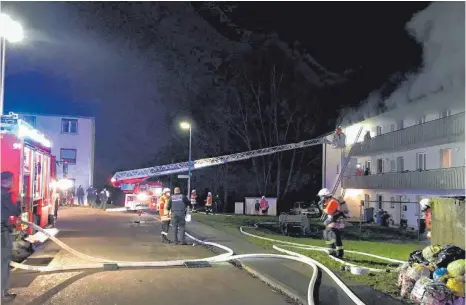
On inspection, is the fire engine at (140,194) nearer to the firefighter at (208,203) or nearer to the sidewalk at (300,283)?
the firefighter at (208,203)

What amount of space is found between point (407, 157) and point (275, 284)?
76.0 feet

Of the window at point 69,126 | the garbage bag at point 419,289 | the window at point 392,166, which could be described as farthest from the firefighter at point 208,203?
the garbage bag at point 419,289

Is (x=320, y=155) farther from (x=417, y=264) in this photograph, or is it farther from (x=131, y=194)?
(x=417, y=264)

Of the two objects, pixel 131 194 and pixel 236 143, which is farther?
pixel 236 143

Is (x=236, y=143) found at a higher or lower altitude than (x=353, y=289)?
higher

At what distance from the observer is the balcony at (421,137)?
75.2 feet

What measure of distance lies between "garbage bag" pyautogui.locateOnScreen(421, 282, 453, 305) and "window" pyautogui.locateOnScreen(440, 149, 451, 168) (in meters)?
20.5

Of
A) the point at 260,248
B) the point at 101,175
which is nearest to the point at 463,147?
the point at 260,248

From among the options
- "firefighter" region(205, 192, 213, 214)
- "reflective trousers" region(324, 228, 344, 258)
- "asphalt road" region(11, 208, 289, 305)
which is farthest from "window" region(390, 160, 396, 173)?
"asphalt road" region(11, 208, 289, 305)

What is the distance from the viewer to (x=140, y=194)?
30.8m

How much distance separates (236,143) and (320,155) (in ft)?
25.8

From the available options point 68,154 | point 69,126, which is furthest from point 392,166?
point 69,126

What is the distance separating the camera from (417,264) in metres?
7.16

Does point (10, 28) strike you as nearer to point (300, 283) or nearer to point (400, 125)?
point (300, 283)
